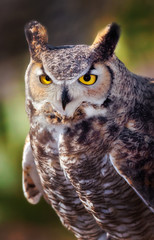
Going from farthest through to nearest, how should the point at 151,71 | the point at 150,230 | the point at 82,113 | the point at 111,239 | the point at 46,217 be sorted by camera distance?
1. the point at 151,71
2. the point at 46,217
3. the point at 111,239
4. the point at 150,230
5. the point at 82,113

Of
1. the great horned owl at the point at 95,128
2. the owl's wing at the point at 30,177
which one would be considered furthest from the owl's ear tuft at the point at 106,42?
the owl's wing at the point at 30,177

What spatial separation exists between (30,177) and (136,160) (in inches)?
21.2

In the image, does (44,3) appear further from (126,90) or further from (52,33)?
(126,90)

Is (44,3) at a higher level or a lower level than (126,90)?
higher

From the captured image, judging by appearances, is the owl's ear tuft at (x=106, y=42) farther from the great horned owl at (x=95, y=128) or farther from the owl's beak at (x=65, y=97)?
the owl's beak at (x=65, y=97)

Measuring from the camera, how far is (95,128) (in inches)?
45.5

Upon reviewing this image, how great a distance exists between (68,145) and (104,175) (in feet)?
0.41

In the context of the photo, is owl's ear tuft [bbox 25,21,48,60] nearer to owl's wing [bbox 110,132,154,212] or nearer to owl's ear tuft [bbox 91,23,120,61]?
owl's ear tuft [bbox 91,23,120,61]

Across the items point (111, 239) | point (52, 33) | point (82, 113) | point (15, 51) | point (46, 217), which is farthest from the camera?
point (15, 51)

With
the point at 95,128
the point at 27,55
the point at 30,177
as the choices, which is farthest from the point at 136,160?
the point at 27,55

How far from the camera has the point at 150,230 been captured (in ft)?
4.32

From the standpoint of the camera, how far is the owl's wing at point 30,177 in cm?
148

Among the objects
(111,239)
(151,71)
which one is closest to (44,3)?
(151,71)

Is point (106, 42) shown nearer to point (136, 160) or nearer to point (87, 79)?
point (87, 79)
